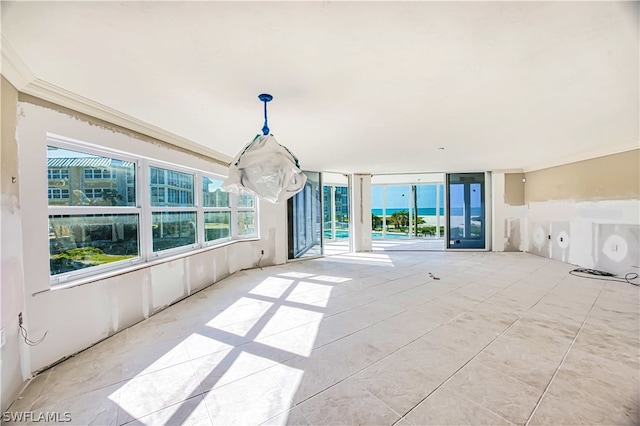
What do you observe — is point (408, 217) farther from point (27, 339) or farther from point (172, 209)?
point (27, 339)

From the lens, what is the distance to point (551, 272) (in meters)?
4.98

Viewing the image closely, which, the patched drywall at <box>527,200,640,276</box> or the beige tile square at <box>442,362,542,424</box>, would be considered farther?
the patched drywall at <box>527,200,640,276</box>

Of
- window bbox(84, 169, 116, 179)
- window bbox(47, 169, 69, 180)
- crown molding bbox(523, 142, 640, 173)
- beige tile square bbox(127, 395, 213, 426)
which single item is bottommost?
beige tile square bbox(127, 395, 213, 426)

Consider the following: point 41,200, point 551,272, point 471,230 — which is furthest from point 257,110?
point 471,230

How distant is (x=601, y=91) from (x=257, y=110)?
308 centimetres

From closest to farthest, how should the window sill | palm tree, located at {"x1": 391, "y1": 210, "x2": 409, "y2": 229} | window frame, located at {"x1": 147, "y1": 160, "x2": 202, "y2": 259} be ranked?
1. the window sill
2. window frame, located at {"x1": 147, "y1": 160, "x2": 202, "y2": 259}
3. palm tree, located at {"x1": 391, "y1": 210, "x2": 409, "y2": 229}

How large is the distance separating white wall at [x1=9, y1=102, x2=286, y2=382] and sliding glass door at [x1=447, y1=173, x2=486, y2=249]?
23.5ft

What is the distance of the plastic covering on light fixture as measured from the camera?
2.40m

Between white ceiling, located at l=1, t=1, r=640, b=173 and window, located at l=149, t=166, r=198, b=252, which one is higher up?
white ceiling, located at l=1, t=1, r=640, b=173

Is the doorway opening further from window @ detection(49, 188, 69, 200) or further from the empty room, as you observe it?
window @ detection(49, 188, 69, 200)

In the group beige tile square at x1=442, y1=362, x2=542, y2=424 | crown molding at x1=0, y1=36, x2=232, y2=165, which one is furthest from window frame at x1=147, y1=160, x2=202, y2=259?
beige tile square at x1=442, y1=362, x2=542, y2=424

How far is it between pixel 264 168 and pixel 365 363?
1.88 m

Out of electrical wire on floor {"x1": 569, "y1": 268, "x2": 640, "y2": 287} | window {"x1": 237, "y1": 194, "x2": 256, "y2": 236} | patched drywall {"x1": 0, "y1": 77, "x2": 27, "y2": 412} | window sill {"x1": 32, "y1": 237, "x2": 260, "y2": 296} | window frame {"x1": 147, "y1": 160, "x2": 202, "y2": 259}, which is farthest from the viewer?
window {"x1": 237, "y1": 194, "x2": 256, "y2": 236}

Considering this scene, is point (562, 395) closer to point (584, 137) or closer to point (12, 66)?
point (584, 137)
